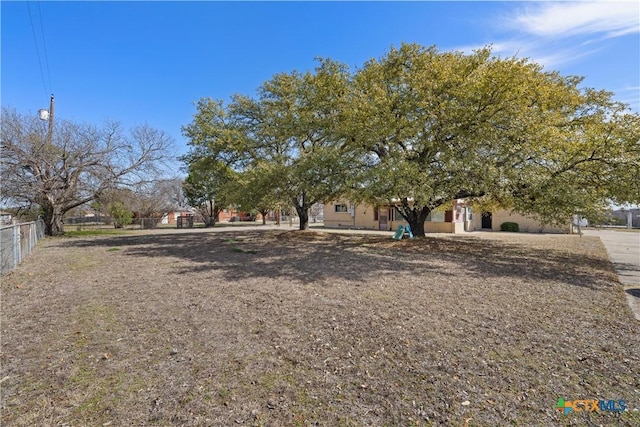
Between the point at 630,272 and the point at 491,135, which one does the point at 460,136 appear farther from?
the point at 630,272

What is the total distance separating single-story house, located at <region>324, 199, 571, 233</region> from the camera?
23.0 meters

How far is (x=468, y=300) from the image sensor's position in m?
5.39

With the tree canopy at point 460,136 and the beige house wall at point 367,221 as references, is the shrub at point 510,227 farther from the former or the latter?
the tree canopy at point 460,136

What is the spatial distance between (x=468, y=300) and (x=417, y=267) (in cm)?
319

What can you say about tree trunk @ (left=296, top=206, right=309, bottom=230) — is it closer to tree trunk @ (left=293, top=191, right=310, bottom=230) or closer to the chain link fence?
tree trunk @ (left=293, top=191, right=310, bottom=230)

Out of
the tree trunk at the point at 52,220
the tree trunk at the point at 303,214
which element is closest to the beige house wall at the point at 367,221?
the tree trunk at the point at 303,214

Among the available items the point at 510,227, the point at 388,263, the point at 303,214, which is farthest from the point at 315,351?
the point at 510,227

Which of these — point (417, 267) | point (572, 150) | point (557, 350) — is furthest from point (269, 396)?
point (572, 150)

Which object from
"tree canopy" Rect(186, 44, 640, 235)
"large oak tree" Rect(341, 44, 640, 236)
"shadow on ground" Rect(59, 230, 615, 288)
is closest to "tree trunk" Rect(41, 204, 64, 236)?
"shadow on ground" Rect(59, 230, 615, 288)

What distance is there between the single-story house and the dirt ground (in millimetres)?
14724

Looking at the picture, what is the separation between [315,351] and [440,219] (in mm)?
22053

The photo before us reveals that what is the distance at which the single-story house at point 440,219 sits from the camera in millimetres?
23016

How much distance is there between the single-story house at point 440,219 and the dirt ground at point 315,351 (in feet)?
48.3

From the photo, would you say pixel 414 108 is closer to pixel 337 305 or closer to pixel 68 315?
pixel 337 305
